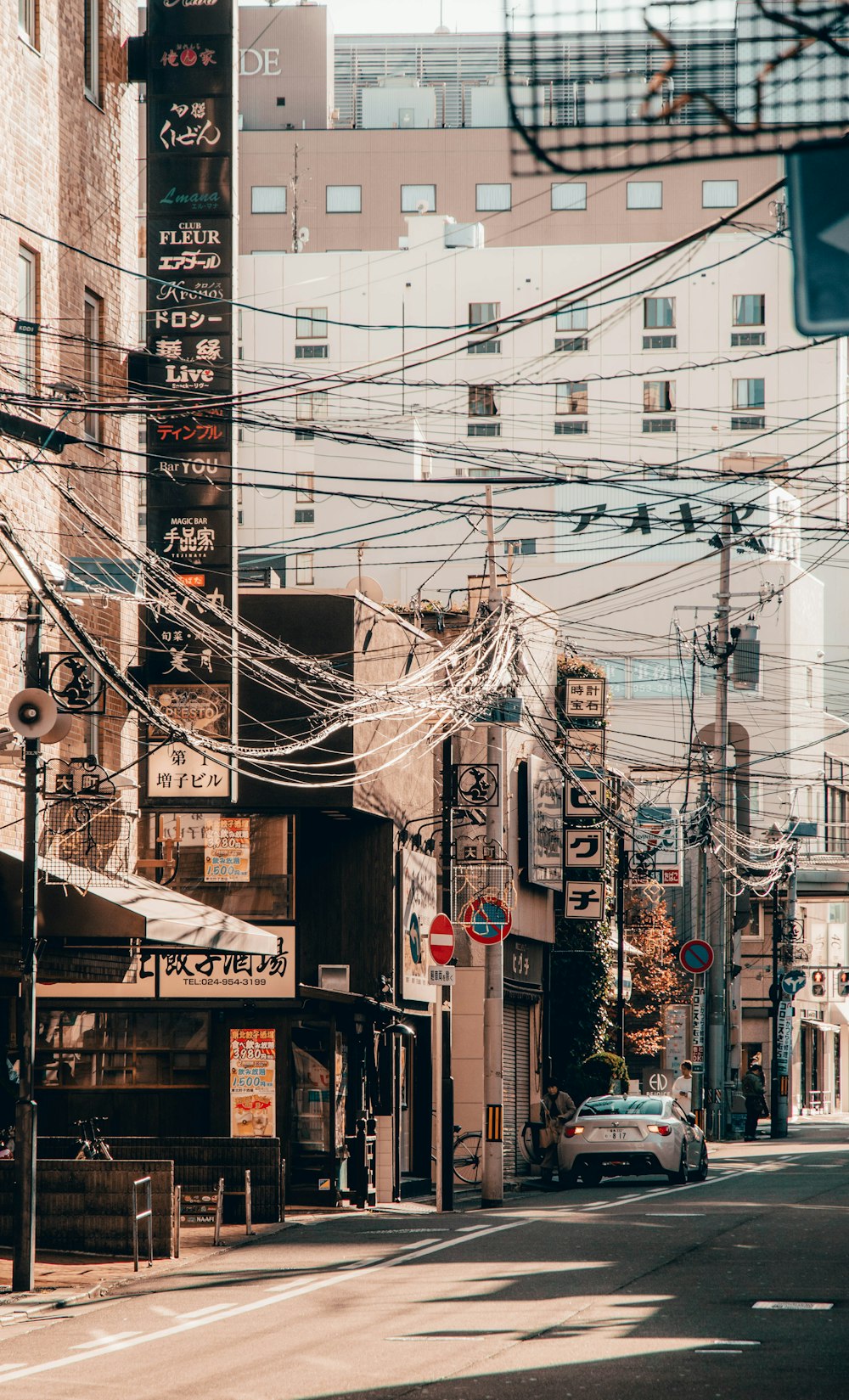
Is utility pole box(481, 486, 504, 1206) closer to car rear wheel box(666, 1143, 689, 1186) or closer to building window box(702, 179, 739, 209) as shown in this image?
car rear wheel box(666, 1143, 689, 1186)

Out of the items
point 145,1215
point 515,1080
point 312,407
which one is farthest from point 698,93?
point 312,407

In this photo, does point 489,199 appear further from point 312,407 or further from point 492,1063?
point 492,1063

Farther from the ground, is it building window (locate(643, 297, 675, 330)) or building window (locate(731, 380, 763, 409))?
building window (locate(643, 297, 675, 330))

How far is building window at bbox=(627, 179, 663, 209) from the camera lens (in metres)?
93.8

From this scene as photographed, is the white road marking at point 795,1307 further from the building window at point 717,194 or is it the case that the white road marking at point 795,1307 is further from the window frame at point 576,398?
the building window at point 717,194

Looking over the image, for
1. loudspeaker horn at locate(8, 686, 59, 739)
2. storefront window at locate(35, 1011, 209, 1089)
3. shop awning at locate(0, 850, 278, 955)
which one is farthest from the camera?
storefront window at locate(35, 1011, 209, 1089)

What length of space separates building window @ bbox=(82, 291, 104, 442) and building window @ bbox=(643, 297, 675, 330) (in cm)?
6360

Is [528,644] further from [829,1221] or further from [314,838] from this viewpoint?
[829,1221]

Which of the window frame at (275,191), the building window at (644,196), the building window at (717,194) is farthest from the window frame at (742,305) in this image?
the window frame at (275,191)

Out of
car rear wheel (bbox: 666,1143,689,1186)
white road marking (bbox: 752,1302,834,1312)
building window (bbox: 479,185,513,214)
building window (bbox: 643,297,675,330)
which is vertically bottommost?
car rear wheel (bbox: 666,1143,689,1186)

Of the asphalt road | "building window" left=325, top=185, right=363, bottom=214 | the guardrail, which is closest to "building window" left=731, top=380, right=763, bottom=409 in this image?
"building window" left=325, top=185, right=363, bottom=214

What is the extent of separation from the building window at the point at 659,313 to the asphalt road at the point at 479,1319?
68439 millimetres

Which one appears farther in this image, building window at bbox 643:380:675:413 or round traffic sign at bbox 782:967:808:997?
building window at bbox 643:380:675:413

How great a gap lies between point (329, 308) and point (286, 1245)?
67.8 metres
